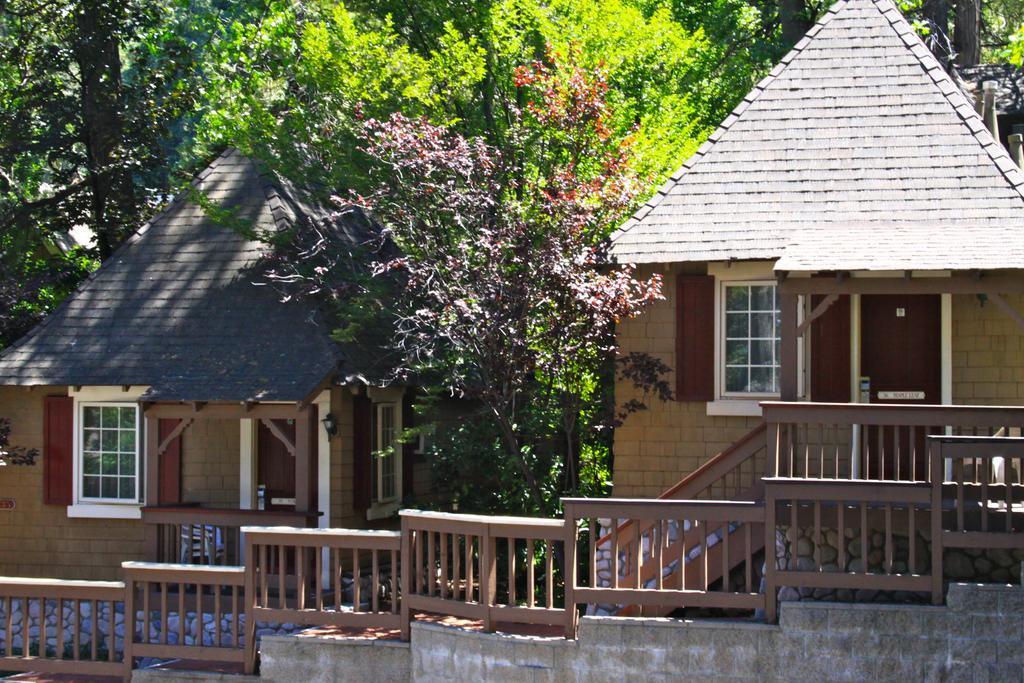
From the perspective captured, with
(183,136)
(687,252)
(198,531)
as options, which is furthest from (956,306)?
(183,136)

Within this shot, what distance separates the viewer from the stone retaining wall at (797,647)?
10547 millimetres

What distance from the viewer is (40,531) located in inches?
691

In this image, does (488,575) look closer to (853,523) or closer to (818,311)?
(853,523)

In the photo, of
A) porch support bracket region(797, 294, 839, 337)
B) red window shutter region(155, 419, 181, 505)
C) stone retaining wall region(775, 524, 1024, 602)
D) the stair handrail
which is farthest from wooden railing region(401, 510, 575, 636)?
red window shutter region(155, 419, 181, 505)

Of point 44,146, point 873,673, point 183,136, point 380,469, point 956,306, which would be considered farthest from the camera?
point 183,136

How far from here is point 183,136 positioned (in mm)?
39344

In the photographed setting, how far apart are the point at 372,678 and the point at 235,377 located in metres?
5.19

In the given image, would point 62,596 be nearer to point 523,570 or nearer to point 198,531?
point 198,531

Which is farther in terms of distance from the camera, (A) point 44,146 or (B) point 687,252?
(A) point 44,146

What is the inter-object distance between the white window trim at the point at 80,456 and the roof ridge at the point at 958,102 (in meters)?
10.2

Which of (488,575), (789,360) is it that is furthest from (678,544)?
(789,360)

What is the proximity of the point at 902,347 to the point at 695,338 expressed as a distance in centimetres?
210

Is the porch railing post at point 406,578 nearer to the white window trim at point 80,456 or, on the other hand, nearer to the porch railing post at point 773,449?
the porch railing post at point 773,449

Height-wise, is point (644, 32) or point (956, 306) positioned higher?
point (644, 32)
